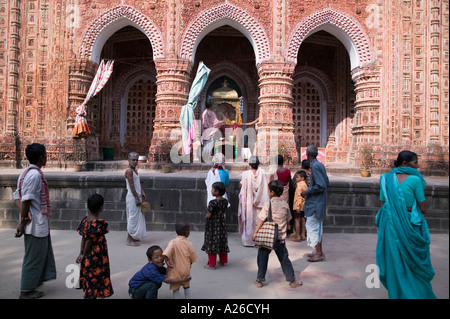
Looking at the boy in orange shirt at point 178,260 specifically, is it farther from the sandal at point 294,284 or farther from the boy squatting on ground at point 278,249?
the sandal at point 294,284

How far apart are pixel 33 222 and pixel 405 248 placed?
3369 mm

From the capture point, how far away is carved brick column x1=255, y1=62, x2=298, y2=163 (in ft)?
33.4

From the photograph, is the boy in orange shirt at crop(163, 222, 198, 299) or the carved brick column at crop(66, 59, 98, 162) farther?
the carved brick column at crop(66, 59, 98, 162)

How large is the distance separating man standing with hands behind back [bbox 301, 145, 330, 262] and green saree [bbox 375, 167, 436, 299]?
1.23 meters

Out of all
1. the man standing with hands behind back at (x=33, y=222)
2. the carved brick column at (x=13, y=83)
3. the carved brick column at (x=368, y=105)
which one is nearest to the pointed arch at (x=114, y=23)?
the carved brick column at (x=13, y=83)

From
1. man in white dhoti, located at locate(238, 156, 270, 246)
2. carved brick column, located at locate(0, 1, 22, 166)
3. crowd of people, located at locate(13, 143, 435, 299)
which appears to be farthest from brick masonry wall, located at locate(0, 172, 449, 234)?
carved brick column, located at locate(0, 1, 22, 166)

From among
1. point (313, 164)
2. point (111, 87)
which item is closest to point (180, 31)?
point (111, 87)

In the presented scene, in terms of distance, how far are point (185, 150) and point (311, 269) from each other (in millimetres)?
6291

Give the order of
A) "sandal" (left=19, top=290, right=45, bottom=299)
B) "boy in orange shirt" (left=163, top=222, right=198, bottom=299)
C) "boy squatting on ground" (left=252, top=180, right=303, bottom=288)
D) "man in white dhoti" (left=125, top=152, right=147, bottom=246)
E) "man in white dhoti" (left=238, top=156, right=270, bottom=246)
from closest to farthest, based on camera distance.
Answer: "boy in orange shirt" (left=163, top=222, right=198, bottom=299) < "sandal" (left=19, top=290, right=45, bottom=299) < "boy squatting on ground" (left=252, top=180, right=303, bottom=288) < "man in white dhoti" (left=238, top=156, right=270, bottom=246) < "man in white dhoti" (left=125, top=152, right=147, bottom=246)

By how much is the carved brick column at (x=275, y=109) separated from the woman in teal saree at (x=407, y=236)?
7252mm

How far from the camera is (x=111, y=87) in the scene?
43.0 ft

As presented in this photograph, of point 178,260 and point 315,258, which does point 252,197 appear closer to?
point 315,258

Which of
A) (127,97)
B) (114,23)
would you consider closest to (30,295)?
(114,23)

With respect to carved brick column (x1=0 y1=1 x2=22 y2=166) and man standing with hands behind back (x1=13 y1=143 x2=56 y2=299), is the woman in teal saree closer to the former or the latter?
man standing with hands behind back (x1=13 y1=143 x2=56 y2=299)
